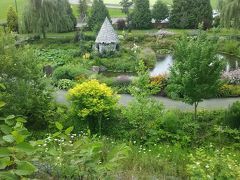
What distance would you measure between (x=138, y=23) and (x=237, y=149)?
29281 mm

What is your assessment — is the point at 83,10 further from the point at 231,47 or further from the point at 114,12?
the point at 231,47

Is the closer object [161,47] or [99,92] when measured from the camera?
[99,92]

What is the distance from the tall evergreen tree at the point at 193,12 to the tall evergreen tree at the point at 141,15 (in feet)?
9.37

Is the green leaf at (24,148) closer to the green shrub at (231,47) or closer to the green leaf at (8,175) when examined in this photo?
the green leaf at (8,175)

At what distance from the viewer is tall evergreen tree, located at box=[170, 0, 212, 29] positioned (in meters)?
41.1

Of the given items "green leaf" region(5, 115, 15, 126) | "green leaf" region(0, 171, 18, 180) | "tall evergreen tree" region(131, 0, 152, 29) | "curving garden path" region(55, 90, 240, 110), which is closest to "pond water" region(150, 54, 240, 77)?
"curving garden path" region(55, 90, 240, 110)

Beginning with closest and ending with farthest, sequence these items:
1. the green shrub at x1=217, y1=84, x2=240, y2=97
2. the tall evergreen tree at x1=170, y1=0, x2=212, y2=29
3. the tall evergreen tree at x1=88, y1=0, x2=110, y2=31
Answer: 1. the green shrub at x1=217, y1=84, x2=240, y2=97
2. the tall evergreen tree at x1=88, y1=0, x2=110, y2=31
3. the tall evergreen tree at x1=170, y1=0, x2=212, y2=29

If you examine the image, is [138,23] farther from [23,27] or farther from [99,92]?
[99,92]

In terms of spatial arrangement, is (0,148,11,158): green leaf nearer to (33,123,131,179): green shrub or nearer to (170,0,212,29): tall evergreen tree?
(33,123,131,179): green shrub

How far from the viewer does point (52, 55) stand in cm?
3225

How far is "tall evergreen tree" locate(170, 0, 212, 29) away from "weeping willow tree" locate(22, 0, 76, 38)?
39.4 ft

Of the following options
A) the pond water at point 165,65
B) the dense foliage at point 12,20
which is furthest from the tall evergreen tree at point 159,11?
the dense foliage at point 12,20

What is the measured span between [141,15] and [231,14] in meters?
11.8

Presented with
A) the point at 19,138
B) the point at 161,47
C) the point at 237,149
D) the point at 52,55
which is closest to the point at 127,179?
the point at 19,138
